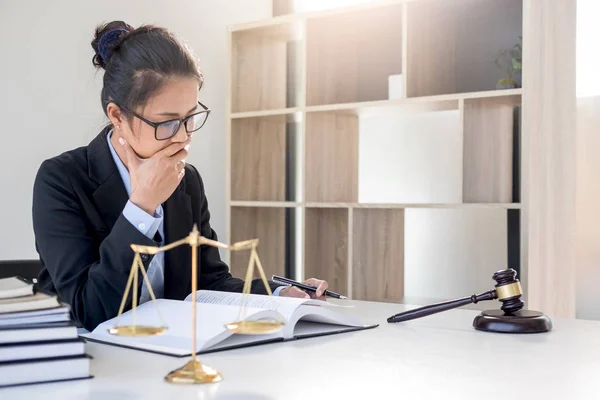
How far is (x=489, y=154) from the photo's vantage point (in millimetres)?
3117

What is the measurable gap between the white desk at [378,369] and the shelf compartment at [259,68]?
99.8 inches

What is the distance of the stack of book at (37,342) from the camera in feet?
3.03

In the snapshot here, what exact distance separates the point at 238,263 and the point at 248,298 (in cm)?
231

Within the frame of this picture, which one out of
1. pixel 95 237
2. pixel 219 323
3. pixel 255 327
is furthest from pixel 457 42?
pixel 255 327

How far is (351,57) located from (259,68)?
1.66 ft

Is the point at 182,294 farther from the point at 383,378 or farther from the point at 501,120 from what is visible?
the point at 501,120

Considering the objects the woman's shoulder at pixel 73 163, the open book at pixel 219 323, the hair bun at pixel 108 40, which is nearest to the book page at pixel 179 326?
the open book at pixel 219 323

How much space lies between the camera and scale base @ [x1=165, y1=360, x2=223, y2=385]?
919 mm

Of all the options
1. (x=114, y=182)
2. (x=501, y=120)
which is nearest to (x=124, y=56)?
(x=114, y=182)

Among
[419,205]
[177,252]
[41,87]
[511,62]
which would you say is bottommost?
[177,252]

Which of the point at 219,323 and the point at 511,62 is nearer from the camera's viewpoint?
the point at 219,323

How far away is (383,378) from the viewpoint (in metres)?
1.01

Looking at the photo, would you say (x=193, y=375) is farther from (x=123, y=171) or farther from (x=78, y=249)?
(x=123, y=171)

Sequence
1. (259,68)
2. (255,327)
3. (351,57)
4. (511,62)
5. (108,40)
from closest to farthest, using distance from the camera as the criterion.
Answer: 1. (255,327)
2. (108,40)
3. (511,62)
4. (351,57)
5. (259,68)
